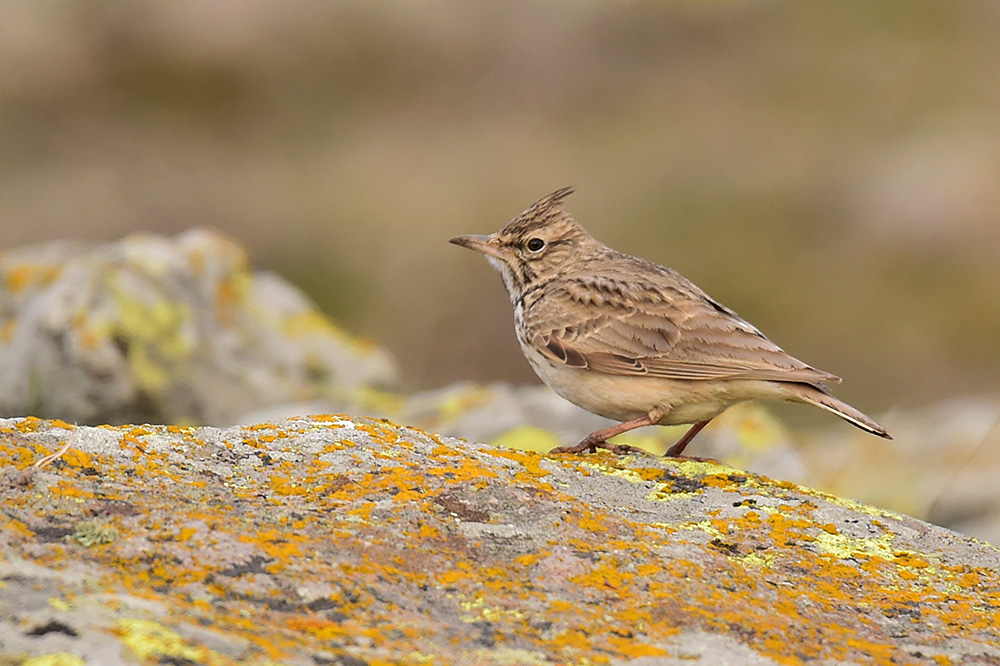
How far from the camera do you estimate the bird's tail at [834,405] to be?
16.6ft

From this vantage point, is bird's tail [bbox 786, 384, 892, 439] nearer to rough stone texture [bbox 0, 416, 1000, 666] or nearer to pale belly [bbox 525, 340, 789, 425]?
pale belly [bbox 525, 340, 789, 425]

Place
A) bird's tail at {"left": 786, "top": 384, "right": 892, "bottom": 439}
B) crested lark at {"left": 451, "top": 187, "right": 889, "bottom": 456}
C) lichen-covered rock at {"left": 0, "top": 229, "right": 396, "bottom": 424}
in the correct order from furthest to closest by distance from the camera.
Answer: lichen-covered rock at {"left": 0, "top": 229, "right": 396, "bottom": 424} → crested lark at {"left": 451, "top": 187, "right": 889, "bottom": 456} → bird's tail at {"left": 786, "top": 384, "right": 892, "bottom": 439}

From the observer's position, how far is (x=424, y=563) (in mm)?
3205

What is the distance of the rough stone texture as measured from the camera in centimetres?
265

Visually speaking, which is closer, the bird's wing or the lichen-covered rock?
the bird's wing

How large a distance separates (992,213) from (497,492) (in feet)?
53.1

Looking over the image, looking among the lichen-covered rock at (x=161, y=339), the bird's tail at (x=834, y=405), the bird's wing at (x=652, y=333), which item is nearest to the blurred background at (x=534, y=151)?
the lichen-covered rock at (x=161, y=339)

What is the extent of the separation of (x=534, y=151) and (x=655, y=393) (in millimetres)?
14529

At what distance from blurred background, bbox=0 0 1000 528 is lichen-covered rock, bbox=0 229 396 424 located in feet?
15.4

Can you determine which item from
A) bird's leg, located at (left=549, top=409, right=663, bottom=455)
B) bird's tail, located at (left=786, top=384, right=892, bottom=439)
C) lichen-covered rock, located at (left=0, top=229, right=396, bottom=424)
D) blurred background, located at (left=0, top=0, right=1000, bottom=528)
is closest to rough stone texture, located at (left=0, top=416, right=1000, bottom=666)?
bird's tail, located at (left=786, top=384, right=892, bottom=439)

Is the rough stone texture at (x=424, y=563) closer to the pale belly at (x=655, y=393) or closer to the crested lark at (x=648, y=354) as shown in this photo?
the crested lark at (x=648, y=354)

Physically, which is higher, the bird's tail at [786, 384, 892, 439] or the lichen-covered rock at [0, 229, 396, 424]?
the bird's tail at [786, 384, 892, 439]

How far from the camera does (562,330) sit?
250 inches

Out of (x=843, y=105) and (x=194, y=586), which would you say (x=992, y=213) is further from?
(x=194, y=586)
